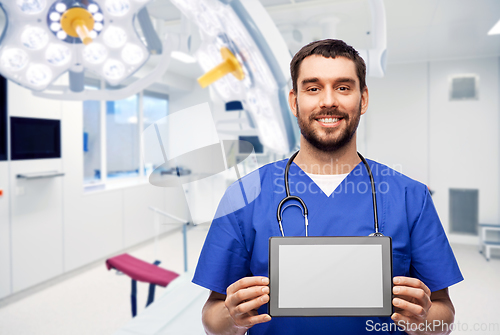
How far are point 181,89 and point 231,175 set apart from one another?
4167 mm

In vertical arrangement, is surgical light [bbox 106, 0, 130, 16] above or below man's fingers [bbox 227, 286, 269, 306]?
above

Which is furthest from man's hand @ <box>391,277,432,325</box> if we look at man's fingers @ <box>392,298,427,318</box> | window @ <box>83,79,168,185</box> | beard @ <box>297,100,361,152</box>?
window @ <box>83,79,168,185</box>

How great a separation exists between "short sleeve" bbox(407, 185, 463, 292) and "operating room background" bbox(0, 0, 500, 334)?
112 cm

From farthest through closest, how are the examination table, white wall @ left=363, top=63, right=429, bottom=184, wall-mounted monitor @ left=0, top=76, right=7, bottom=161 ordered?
wall-mounted monitor @ left=0, top=76, right=7, bottom=161 < white wall @ left=363, top=63, right=429, bottom=184 < the examination table

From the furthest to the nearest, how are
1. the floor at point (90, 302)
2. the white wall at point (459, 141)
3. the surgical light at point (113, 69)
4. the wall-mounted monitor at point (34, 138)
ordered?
1. the white wall at point (459, 141)
2. the wall-mounted monitor at point (34, 138)
3. the floor at point (90, 302)
4. the surgical light at point (113, 69)

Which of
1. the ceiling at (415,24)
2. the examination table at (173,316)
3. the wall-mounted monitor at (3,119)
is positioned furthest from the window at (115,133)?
the examination table at (173,316)

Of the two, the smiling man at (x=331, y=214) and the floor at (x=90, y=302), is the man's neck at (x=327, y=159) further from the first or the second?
the floor at (x=90, y=302)

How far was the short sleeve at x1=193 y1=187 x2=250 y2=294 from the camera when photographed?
82 cm

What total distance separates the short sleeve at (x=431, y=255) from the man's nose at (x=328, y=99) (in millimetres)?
359

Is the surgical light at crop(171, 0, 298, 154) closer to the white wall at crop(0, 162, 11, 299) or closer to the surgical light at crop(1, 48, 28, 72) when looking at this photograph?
the surgical light at crop(1, 48, 28, 72)

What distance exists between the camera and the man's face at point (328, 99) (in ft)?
2.30

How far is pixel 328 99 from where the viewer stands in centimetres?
69

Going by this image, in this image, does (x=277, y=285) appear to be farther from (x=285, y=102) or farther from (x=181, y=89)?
(x=181, y=89)

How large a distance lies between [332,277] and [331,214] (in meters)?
0.25
